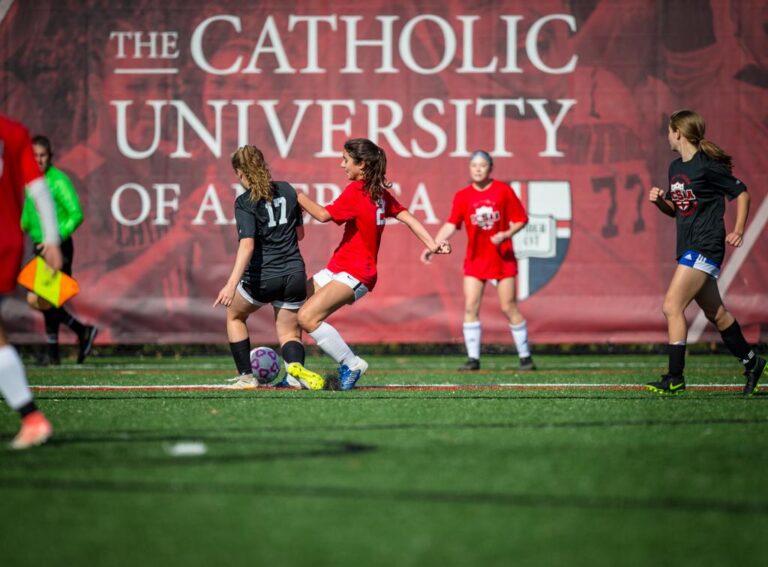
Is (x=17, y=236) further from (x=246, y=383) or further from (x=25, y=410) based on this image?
(x=246, y=383)

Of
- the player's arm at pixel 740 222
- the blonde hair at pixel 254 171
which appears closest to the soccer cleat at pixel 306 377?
the blonde hair at pixel 254 171

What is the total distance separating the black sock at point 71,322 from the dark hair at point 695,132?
7019mm

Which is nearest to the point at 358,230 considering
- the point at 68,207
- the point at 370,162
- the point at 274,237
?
the point at 370,162

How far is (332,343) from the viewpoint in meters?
8.80

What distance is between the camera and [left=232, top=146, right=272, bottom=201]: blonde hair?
8734mm

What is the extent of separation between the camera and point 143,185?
13.9 metres

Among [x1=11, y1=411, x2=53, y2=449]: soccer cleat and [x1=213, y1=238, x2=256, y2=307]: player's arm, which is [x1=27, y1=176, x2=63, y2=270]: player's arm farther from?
[x1=213, y1=238, x2=256, y2=307]: player's arm

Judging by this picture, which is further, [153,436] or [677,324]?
[677,324]

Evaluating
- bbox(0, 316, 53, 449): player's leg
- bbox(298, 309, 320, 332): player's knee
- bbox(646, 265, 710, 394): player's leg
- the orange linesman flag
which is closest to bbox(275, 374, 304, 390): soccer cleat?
bbox(298, 309, 320, 332): player's knee

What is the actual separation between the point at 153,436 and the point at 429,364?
710cm

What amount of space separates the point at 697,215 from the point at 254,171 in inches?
125

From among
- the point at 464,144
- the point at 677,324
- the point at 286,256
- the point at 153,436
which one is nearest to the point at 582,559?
the point at 153,436

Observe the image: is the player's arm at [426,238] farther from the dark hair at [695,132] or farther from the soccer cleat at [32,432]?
the soccer cleat at [32,432]

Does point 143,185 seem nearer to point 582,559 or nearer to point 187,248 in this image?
point 187,248
